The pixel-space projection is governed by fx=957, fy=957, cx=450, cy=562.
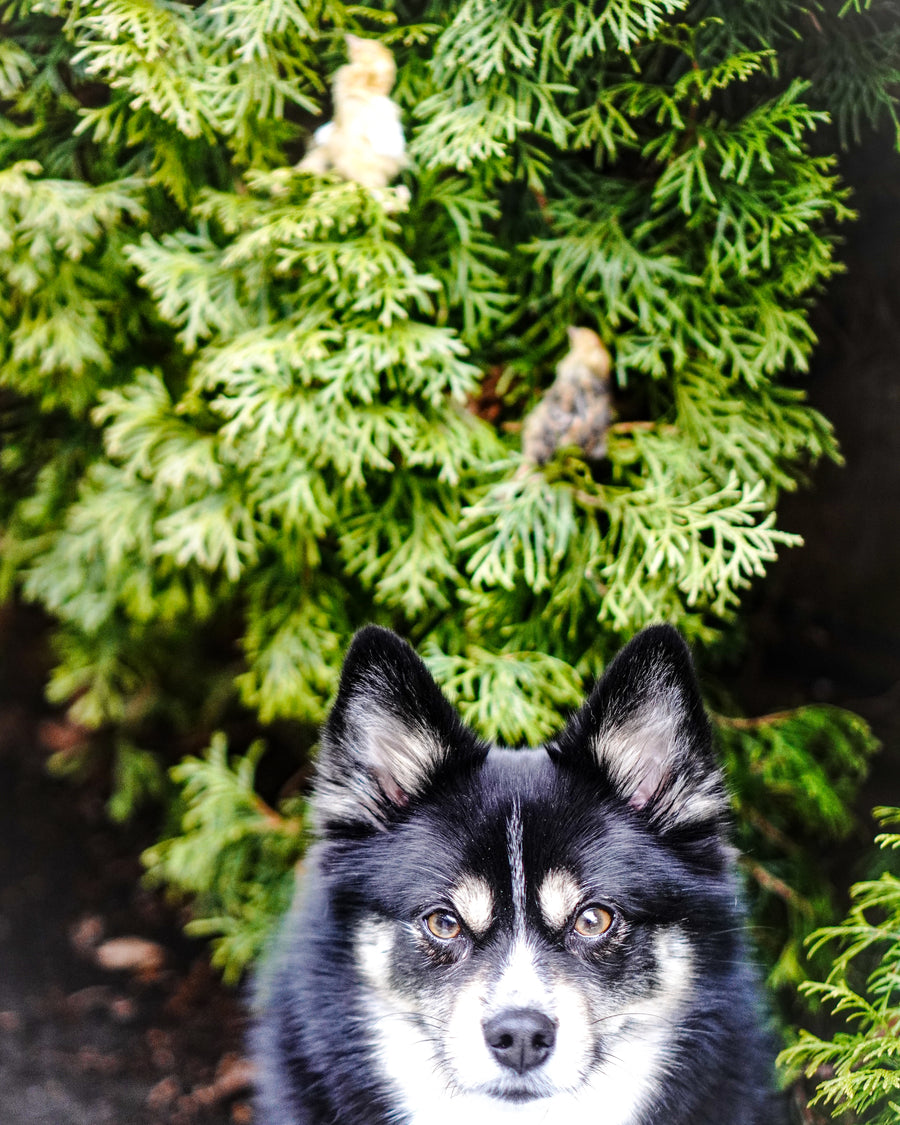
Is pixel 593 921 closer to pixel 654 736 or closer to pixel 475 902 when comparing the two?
pixel 475 902

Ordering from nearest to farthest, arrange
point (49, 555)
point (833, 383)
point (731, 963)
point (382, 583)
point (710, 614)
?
point (731, 963) < point (382, 583) < point (833, 383) < point (710, 614) < point (49, 555)

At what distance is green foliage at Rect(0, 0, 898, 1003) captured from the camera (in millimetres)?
1932

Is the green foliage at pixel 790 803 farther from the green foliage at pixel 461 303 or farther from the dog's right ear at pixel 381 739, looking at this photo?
the dog's right ear at pixel 381 739

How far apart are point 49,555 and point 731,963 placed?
7.06ft

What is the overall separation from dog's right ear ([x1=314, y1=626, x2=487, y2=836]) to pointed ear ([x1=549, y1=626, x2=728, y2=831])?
205mm

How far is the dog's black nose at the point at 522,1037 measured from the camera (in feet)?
4.52

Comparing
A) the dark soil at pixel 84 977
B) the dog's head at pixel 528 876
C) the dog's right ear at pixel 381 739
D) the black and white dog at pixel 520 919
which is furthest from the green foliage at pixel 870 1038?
the dark soil at pixel 84 977

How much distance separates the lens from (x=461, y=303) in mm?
2184

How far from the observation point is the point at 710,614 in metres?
2.54

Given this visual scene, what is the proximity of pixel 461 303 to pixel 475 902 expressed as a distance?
1.32m

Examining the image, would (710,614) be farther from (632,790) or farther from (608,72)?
(608,72)

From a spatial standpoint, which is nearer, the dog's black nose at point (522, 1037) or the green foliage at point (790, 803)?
the dog's black nose at point (522, 1037)

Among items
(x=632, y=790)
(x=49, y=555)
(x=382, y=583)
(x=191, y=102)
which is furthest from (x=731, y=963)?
(x=49, y=555)

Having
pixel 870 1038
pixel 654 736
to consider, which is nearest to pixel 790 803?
pixel 870 1038
